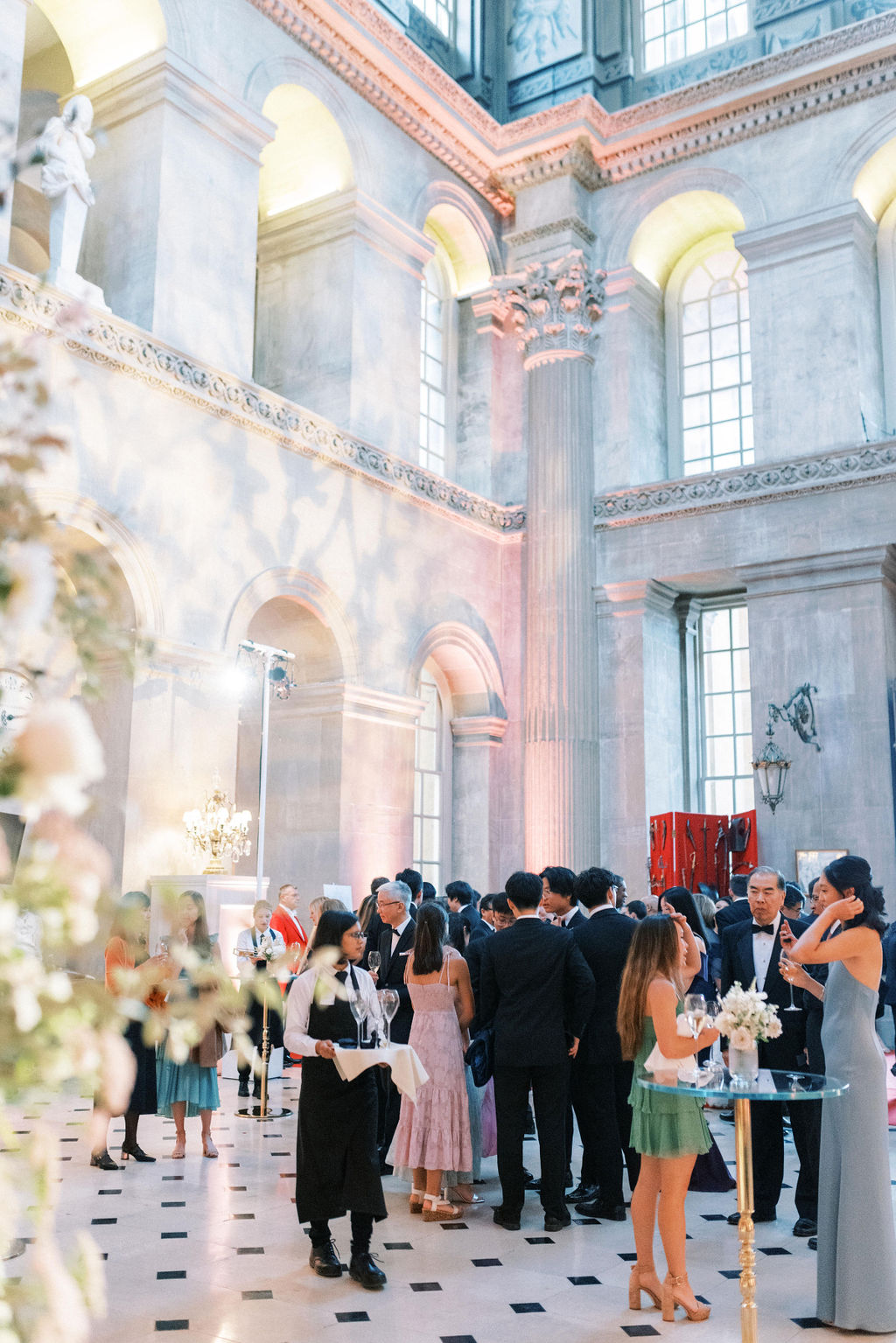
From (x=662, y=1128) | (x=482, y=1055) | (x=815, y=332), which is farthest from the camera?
(x=815, y=332)

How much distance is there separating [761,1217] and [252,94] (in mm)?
13193

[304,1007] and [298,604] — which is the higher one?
[298,604]

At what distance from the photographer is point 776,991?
21.3 ft

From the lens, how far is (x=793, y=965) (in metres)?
5.39

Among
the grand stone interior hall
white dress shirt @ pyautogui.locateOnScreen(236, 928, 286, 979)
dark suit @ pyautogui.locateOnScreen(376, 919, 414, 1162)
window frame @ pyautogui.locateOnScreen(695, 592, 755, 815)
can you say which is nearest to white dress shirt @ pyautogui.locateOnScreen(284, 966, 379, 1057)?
dark suit @ pyautogui.locateOnScreen(376, 919, 414, 1162)

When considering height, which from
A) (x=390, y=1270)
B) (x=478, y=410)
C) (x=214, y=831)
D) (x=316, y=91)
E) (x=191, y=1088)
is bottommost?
(x=390, y=1270)

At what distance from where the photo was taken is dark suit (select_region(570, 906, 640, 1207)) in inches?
262

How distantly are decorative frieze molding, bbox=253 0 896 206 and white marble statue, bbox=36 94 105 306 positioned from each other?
354 cm

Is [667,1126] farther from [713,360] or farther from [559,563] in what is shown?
[713,360]

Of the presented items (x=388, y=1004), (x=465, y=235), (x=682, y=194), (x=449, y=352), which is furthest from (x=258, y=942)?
(x=682, y=194)

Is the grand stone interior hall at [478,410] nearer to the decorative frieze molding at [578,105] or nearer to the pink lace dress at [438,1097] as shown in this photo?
the decorative frieze molding at [578,105]

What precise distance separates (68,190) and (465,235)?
772cm

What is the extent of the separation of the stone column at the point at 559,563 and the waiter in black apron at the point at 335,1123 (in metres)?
11.0

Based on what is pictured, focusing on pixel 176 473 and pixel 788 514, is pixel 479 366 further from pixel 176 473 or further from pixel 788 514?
pixel 176 473
